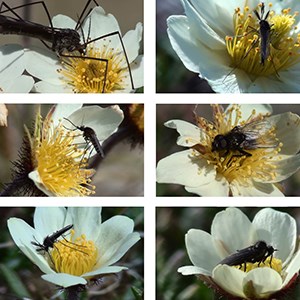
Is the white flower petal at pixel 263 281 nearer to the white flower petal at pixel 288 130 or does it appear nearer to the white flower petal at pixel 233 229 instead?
the white flower petal at pixel 233 229

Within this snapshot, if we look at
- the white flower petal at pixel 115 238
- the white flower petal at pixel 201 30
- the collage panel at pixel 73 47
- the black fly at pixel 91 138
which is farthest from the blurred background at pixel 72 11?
the white flower petal at pixel 115 238

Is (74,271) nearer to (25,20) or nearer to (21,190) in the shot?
(21,190)

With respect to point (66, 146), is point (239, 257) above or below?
below

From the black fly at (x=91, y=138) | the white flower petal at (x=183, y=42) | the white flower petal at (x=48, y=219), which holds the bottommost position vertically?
the white flower petal at (x=48, y=219)

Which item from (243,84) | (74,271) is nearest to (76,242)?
(74,271)

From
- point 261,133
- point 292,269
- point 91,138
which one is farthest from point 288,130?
point 91,138

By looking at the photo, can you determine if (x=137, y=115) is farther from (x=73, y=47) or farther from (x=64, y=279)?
(x=64, y=279)
